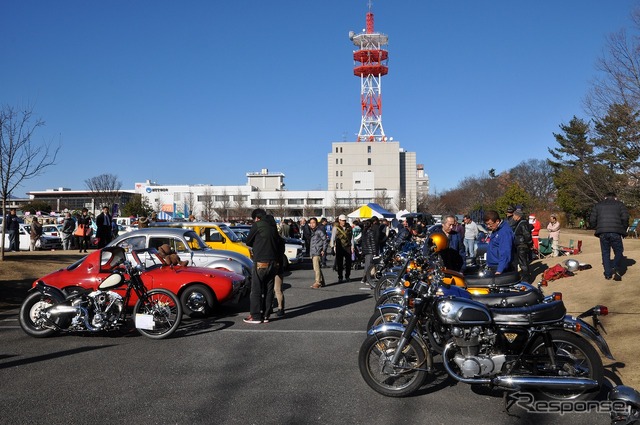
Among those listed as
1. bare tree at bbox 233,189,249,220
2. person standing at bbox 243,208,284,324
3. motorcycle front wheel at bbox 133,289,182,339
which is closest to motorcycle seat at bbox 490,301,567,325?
motorcycle front wheel at bbox 133,289,182,339

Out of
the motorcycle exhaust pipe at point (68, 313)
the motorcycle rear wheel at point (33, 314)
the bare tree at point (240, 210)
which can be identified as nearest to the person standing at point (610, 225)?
the motorcycle exhaust pipe at point (68, 313)

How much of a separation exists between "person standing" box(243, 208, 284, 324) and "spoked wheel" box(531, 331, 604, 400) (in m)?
5.15

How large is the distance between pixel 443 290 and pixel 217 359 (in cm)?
306

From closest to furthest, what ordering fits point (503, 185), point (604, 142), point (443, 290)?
point (443, 290)
point (604, 142)
point (503, 185)

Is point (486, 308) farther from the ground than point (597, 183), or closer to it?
closer to it

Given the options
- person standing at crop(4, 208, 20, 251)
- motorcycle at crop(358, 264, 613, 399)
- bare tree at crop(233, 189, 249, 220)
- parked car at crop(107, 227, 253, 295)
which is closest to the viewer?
motorcycle at crop(358, 264, 613, 399)

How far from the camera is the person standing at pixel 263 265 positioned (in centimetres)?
945

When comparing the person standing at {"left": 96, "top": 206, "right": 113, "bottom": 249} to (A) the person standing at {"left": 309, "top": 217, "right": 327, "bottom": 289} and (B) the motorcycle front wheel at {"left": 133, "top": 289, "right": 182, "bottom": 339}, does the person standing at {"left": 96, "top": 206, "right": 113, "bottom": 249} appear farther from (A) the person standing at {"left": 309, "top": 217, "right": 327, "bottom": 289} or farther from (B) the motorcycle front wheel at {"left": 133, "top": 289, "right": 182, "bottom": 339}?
(B) the motorcycle front wheel at {"left": 133, "top": 289, "right": 182, "bottom": 339}

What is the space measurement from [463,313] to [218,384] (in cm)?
272

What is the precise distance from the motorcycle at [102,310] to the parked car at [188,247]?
3.83m

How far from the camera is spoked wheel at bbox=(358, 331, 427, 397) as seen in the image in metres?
5.50

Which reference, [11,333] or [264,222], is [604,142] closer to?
[264,222]

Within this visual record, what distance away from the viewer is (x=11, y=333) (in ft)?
28.1

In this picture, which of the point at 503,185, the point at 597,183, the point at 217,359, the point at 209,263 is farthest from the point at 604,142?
the point at 503,185
